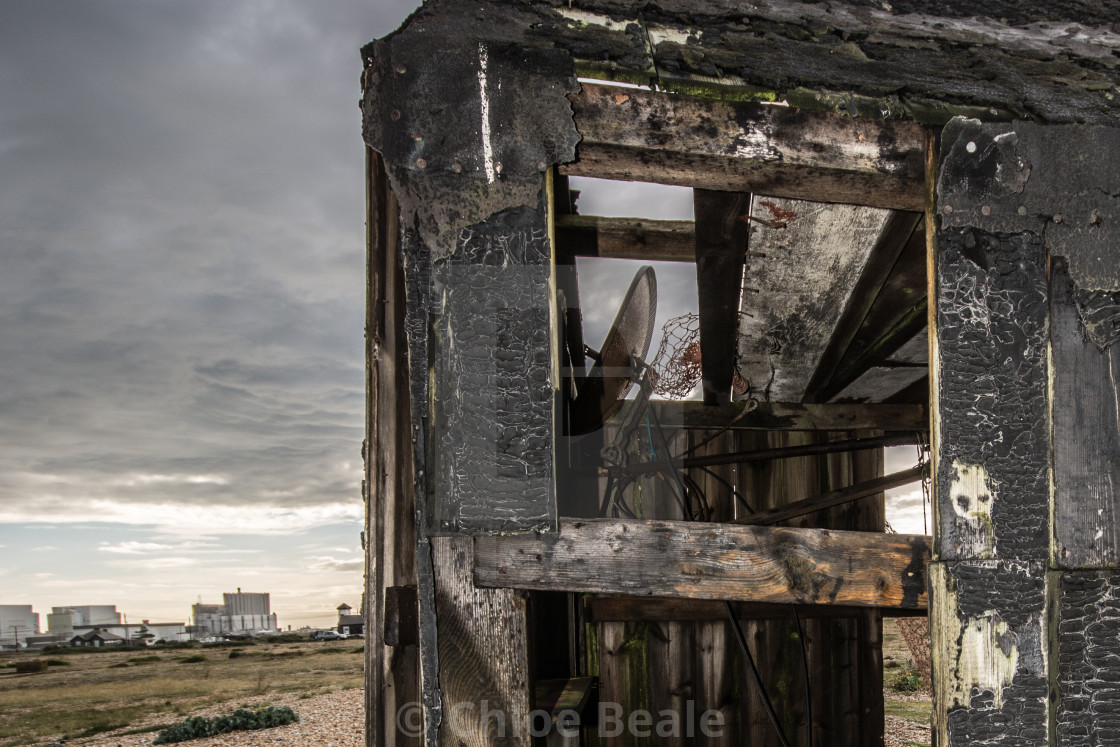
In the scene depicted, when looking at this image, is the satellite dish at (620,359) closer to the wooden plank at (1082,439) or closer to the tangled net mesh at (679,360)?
the tangled net mesh at (679,360)

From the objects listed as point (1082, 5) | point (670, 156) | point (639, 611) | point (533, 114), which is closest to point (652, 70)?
point (670, 156)

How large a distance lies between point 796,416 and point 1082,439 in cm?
241

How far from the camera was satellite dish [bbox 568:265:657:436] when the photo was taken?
3.16 m

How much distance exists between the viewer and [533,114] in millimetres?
2051

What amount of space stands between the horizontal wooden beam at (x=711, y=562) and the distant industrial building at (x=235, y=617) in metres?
67.8

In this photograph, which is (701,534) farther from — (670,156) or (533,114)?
(533,114)

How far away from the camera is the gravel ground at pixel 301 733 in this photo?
33.4 feet

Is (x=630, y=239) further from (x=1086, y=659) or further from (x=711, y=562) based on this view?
(x=1086, y=659)

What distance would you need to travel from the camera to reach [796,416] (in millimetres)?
4621

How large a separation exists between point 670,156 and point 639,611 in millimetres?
3169

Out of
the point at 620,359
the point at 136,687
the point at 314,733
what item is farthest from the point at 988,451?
the point at 136,687

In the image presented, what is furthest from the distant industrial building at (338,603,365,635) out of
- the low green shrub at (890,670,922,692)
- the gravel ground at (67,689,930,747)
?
the low green shrub at (890,670,922,692)

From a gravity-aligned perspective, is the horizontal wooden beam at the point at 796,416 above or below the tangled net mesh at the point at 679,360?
below

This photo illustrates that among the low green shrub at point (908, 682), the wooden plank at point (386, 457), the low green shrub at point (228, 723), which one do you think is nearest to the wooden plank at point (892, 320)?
the wooden plank at point (386, 457)
